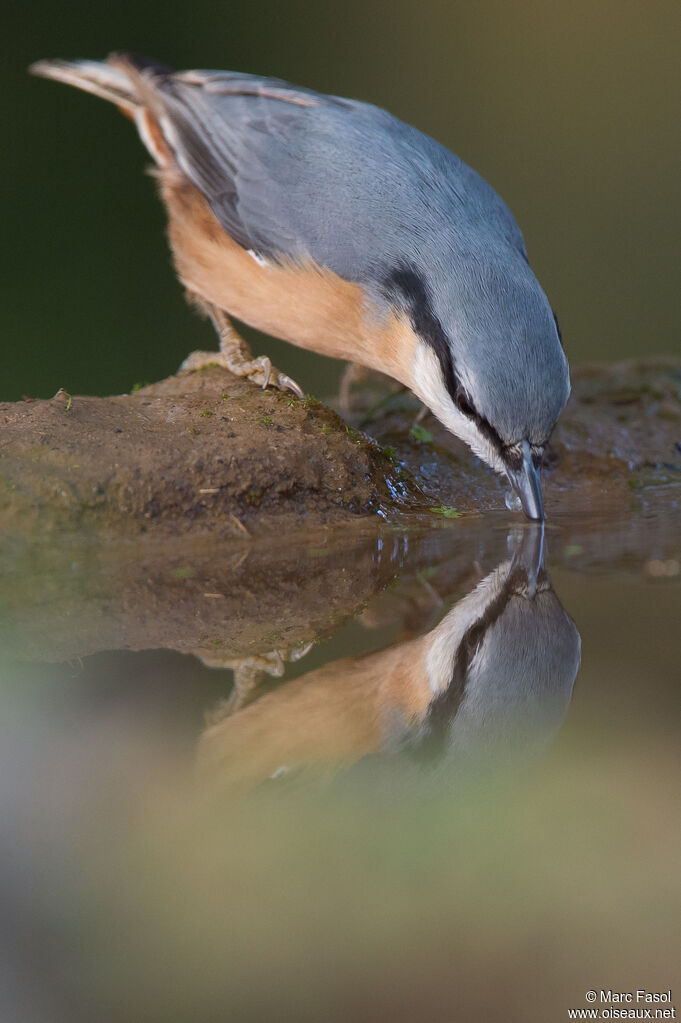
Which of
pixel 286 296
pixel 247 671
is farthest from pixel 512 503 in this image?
pixel 247 671

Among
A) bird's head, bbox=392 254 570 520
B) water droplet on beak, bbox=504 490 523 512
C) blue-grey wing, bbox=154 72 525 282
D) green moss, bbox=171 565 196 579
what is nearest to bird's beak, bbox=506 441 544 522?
bird's head, bbox=392 254 570 520

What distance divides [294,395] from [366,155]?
76 centimetres

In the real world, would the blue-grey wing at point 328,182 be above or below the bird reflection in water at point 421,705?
above

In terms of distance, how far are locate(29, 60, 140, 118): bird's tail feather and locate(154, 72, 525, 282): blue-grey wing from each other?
41 centimetres

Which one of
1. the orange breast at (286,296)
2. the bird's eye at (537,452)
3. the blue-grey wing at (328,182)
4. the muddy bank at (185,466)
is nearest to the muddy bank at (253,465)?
the muddy bank at (185,466)

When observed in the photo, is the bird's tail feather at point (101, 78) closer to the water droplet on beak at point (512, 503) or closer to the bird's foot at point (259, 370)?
the bird's foot at point (259, 370)

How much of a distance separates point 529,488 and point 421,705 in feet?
4.10

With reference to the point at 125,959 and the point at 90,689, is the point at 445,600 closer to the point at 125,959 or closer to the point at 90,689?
the point at 90,689

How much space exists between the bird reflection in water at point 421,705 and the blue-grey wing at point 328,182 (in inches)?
51.3

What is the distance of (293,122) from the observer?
3.18m

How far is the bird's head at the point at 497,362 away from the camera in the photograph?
2.46m

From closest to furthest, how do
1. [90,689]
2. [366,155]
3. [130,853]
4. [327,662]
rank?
[130,853] < [90,689] < [327,662] < [366,155]

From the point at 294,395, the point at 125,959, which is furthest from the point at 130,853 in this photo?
the point at 294,395

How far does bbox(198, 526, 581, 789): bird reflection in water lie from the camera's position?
135 centimetres
